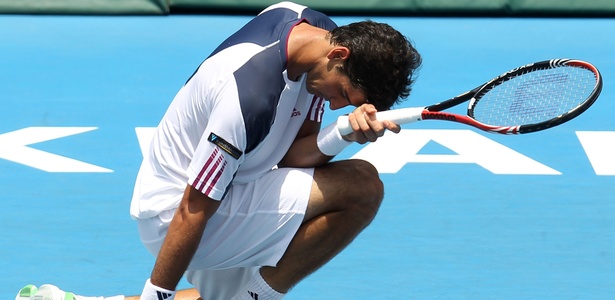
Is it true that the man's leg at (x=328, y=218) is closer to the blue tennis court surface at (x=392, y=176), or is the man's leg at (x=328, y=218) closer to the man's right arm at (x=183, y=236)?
the man's right arm at (x=183, y=236)

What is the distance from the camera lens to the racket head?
4523 millimetres

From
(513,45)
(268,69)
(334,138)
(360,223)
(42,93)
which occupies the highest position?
(268,69)

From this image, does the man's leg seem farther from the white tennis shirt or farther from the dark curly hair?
the dark curly hair

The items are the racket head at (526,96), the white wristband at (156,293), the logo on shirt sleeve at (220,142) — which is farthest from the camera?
the racket head at (526,96)

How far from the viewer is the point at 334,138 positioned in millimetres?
4535

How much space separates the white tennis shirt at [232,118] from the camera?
4.23m

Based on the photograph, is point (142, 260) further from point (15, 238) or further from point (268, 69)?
point (268, 69)

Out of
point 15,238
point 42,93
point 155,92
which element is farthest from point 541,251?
point 42,93

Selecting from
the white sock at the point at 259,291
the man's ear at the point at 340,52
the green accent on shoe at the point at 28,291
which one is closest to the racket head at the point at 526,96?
the man's ear at the point at 340,52

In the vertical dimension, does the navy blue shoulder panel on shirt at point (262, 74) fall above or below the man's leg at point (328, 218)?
above

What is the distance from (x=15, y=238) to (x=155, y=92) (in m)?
2.44

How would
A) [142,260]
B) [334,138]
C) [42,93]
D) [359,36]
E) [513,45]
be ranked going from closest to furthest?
[359,36]
[334,138]
[142,260]
[42,93]
[513,45]

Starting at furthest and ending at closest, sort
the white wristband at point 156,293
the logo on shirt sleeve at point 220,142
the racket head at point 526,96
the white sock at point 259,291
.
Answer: the white sock at point 259,291, the racket head at point 526,96, the white wristband at point 156,293, the logo on shirt sleeve at point 220,142

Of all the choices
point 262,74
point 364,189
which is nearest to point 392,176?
point 364,189
